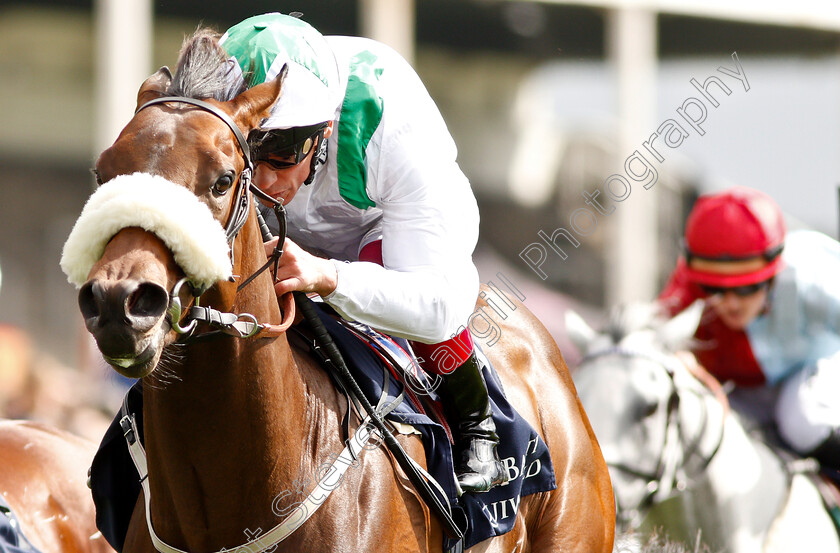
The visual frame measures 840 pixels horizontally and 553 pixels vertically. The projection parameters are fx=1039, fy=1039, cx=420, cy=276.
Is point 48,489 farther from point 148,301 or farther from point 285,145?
point 148,301

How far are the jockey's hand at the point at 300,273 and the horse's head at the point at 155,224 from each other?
0.13m

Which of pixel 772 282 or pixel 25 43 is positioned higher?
pixel 772 282

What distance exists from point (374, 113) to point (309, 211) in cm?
34

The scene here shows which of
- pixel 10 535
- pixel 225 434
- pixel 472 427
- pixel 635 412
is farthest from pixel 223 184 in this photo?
pixel 635 412

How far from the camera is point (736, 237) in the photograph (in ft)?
18.5

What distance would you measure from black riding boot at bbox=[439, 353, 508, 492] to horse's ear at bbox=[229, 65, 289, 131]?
0.92 metres

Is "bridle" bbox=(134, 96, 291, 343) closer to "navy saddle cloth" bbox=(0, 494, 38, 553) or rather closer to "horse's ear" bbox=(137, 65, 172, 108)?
"horse's ear" bbox=(137, 65, 172, 108)

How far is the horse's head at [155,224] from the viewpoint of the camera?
67.3 inches

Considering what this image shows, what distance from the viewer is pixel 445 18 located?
14.4 meters

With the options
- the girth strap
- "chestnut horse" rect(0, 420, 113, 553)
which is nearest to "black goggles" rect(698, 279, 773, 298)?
"chestnut horse" rect(0, 420, 113, 553)

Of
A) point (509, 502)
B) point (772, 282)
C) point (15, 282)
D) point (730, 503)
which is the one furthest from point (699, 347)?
point (15, 282)

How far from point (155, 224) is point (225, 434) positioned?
564mm

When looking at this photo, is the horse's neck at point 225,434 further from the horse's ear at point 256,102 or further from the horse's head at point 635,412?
the horse's head at point 635,412

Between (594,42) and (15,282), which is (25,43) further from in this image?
(594,42)
